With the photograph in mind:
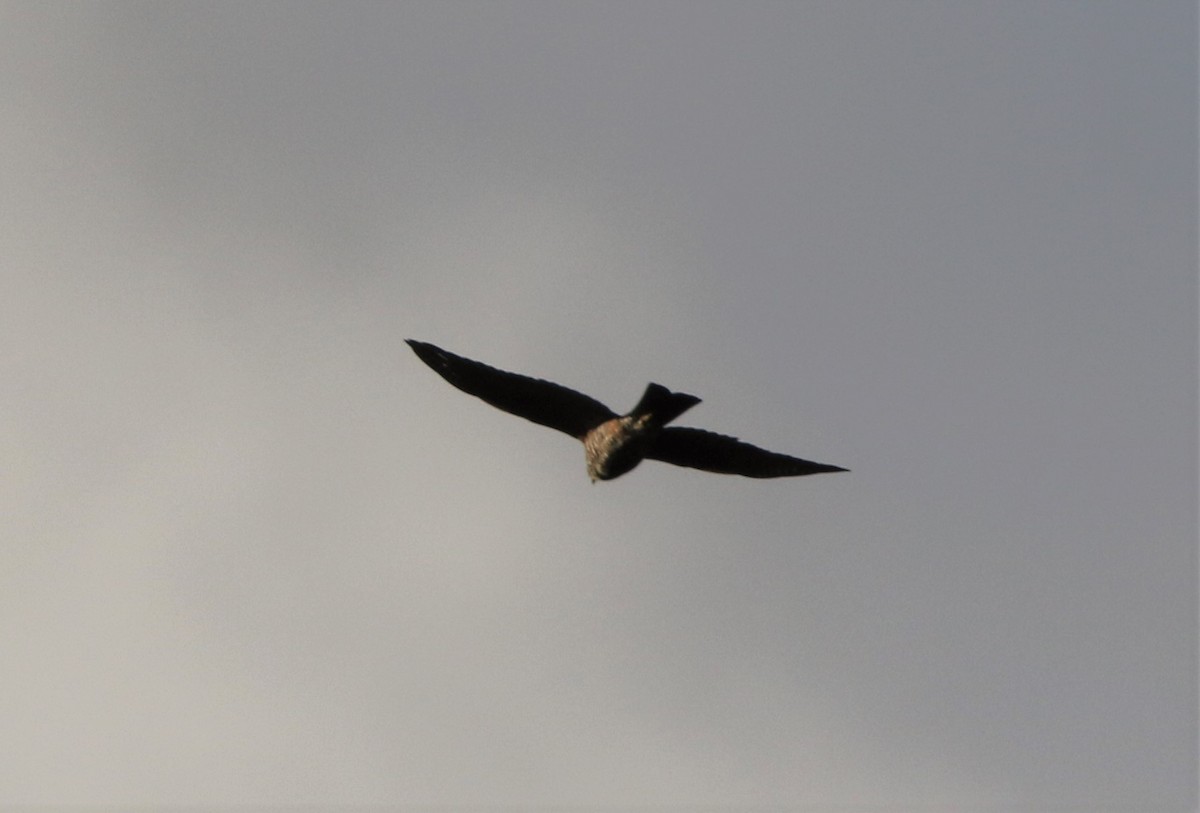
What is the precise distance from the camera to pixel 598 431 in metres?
14.9

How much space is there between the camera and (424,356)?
1505 centimetres

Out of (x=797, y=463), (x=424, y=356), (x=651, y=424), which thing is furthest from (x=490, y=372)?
(x=797, y=463)

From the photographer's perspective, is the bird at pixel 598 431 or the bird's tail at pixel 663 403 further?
the bird at pixel 598 431

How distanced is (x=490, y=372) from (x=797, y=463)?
440 cm

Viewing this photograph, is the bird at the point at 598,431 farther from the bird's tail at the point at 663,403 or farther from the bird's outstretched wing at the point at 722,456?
the bird's tail at the point at 663,403

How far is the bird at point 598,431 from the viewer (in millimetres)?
14758

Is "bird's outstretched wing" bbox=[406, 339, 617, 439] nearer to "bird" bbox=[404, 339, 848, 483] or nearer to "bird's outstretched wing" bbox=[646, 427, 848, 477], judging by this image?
"bird" bbox=[404, 339, 848, 483]

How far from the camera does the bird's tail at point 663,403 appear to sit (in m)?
13.0

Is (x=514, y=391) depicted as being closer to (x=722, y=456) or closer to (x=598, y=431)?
(x=598, y=431)

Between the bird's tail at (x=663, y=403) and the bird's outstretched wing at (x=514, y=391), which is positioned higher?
the bird's outstretched wing at (x=514, y=391)

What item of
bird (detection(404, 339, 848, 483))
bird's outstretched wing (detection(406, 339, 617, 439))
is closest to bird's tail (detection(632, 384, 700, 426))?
bird (detection(404, 339, 848, 483))

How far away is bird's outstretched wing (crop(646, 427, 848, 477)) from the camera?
48.9 feet

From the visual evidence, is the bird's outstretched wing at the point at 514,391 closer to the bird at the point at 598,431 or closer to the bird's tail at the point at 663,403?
the bird at the point at 598,431

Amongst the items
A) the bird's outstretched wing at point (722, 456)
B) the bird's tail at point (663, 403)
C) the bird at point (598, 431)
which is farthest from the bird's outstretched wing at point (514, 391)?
the bird's tail at point (663, 403)
